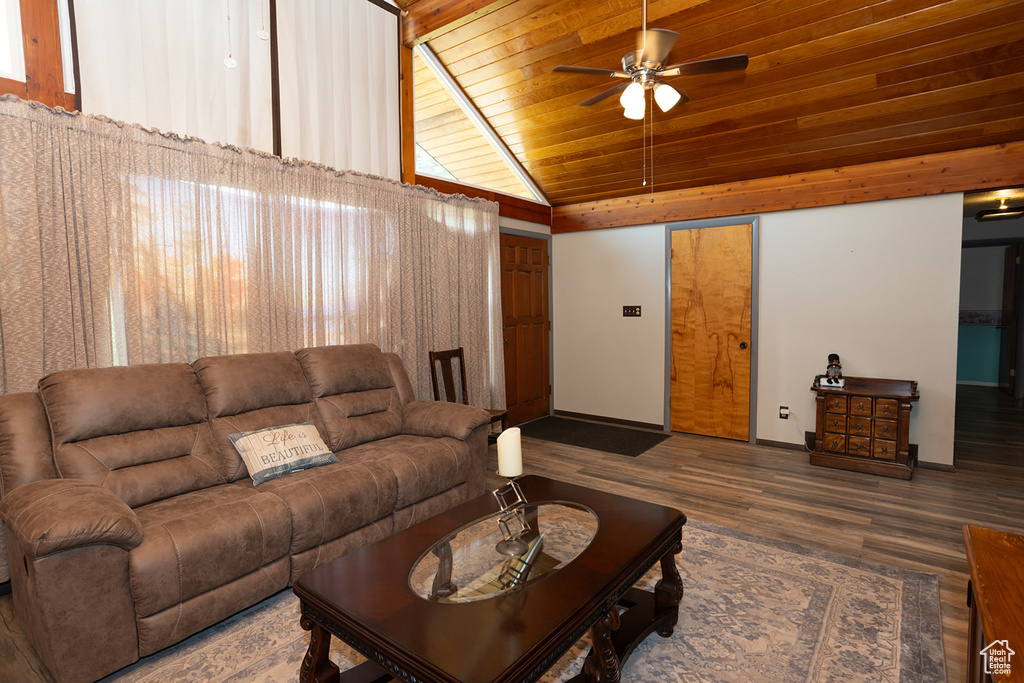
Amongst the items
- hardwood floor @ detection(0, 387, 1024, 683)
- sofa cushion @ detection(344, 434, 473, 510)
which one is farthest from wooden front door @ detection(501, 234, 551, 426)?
sofa cushion @ detection(344, 434, 473, 510)

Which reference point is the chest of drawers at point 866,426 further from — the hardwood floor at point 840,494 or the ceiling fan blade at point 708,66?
the ceiling fan blade at point 708,66

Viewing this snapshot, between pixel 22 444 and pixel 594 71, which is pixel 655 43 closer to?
pixel 594 71

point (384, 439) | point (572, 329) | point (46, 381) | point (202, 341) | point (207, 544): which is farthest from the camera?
point (572, 329)

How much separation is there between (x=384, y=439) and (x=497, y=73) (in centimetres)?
320

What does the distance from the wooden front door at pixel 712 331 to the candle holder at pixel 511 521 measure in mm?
3436

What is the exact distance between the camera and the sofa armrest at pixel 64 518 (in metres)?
1.64

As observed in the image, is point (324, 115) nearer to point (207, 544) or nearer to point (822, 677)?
point (207, 544)

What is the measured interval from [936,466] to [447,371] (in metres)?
4.04

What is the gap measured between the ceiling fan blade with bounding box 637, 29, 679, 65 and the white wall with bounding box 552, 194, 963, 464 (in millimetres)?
2862

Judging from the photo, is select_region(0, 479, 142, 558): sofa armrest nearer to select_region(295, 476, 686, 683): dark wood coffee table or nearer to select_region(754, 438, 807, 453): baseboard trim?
select_region(295, 476, 686, 683): dark wood coffee table

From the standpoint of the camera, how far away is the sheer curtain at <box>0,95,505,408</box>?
93.8 inches

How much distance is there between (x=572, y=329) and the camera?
6.07 m

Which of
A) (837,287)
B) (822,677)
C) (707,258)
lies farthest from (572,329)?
(822,677)

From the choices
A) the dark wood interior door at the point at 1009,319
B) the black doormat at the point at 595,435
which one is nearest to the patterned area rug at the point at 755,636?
the black doormat at the point at 595,435
